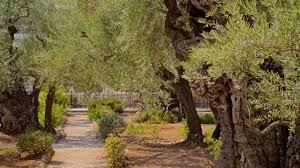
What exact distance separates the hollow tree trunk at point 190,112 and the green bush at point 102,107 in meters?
10.5

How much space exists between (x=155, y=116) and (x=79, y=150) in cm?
944

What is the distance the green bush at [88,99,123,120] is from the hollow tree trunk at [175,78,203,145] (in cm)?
1047

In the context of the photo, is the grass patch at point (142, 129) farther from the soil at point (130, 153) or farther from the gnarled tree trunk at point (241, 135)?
the gnarled tree trunk at point (241, 135)

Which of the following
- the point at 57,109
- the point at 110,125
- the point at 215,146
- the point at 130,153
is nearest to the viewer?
the point at 215,146

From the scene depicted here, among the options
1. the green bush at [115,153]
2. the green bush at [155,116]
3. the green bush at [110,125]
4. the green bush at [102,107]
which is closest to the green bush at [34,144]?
the green bush at [115,153]

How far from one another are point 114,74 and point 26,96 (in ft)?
15.1

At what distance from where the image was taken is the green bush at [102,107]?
27.7 m

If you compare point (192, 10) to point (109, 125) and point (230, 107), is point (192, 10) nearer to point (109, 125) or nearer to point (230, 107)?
point (230, 107)

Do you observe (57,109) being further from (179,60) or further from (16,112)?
(179,60)

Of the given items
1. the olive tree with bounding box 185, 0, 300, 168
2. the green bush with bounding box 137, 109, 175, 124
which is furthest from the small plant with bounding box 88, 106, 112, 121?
the olive tree with bounding box 185, 0, 300, 168

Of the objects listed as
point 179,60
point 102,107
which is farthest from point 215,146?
point 102,107

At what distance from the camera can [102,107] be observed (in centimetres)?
2886

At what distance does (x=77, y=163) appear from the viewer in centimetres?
1398

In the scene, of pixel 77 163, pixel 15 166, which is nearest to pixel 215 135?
pixel 77 163
